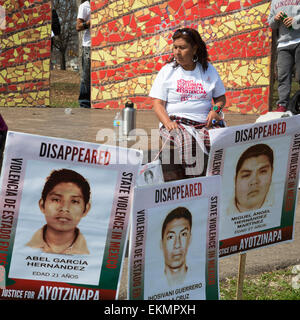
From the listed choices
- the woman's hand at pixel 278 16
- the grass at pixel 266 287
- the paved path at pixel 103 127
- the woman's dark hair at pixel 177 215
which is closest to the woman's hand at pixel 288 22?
the woman's hand at pixel 278 16

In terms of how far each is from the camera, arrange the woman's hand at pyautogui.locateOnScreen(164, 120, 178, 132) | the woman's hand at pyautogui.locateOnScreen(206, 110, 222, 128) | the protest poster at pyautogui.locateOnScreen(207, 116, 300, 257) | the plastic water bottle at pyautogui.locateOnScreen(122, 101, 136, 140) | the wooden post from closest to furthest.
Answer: the protest poster at pyautogui.locateOnScreen(207, 116, 300, 257)
the wooden post
the woman's hand at pyautogui.locateOnScreen(164, 120, 178, 132)
the woman's hand at pyautogui.locateOnScreen(206, 110, 222, 128)
the plastic water bottle at pyautogui.locateOnScreen(122, 101, 136, 140)

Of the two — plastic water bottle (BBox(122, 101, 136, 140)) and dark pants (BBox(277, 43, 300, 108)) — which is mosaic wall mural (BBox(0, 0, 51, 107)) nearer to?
plastic water bottle (BBox(122, 101, 136, 140))

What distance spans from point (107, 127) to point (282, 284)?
468 centimetres

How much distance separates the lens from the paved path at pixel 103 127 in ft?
14.1

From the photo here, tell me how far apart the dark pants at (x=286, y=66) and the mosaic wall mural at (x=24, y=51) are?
495 cm

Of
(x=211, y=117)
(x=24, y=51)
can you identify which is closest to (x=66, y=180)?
(x=211, y=117)

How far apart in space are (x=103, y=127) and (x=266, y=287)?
466 centimetres

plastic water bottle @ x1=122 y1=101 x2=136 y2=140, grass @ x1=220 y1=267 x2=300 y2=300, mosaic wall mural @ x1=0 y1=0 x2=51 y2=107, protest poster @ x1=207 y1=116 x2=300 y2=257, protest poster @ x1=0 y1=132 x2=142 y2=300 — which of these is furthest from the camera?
mosaic wall mural @ x1=0 y1=0 x2=51 y2=107

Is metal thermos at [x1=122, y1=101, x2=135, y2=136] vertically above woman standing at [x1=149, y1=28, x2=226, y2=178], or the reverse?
metal thermos at [x1=122, y1=101, x2=135, y2=136]

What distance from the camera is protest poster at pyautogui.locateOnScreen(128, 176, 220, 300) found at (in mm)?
2728

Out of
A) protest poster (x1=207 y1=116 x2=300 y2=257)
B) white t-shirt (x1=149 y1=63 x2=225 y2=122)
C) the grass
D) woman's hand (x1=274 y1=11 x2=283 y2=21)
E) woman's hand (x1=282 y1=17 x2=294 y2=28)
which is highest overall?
woman's hand (x1=274 y1=11 x2=283 y2=21)

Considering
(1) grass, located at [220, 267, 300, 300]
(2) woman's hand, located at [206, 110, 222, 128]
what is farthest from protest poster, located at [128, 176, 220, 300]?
(2) woman's hand, located at [206, 110, 222, 128]

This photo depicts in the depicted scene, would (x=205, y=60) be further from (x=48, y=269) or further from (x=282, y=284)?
(x=48, y=269)

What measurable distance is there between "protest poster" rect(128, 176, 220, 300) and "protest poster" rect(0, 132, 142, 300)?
8cm
